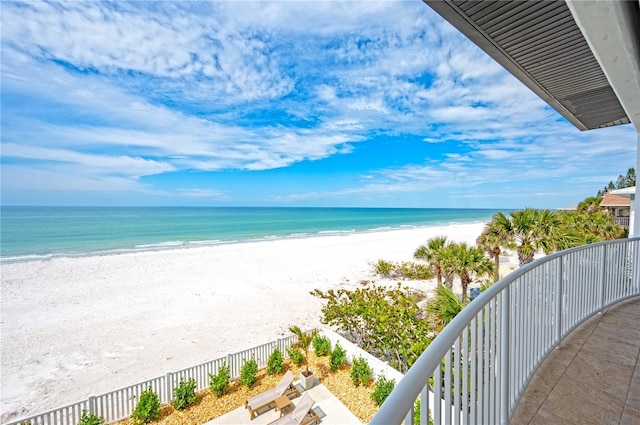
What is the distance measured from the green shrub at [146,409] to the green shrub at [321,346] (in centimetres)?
416

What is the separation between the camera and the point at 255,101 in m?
45.6

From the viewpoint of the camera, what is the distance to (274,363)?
7.58m

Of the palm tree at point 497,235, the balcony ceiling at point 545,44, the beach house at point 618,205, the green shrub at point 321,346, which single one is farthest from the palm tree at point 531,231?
the beach house at point 618,205

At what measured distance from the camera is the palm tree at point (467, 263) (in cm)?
972

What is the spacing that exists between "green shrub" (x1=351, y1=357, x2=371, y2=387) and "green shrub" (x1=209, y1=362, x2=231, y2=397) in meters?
3.20

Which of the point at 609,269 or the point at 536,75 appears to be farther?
the point at 609,269

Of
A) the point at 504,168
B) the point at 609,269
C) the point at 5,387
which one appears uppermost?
the point at 504,168

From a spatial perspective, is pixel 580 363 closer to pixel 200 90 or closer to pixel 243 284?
pixel 243 284

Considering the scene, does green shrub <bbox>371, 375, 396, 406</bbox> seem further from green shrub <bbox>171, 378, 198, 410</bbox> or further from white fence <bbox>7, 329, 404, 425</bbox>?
green shrub <bbox>171, 378, 198, 410</bbox>

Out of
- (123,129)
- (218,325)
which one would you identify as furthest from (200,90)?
(218,325)

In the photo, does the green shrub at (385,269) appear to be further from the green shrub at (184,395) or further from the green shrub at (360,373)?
the green shrub at (184,395)

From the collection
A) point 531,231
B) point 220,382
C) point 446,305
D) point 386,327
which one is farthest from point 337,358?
point 531,231

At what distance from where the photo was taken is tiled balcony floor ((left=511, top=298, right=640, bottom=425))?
6.51 ft

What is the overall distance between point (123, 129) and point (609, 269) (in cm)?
6632
